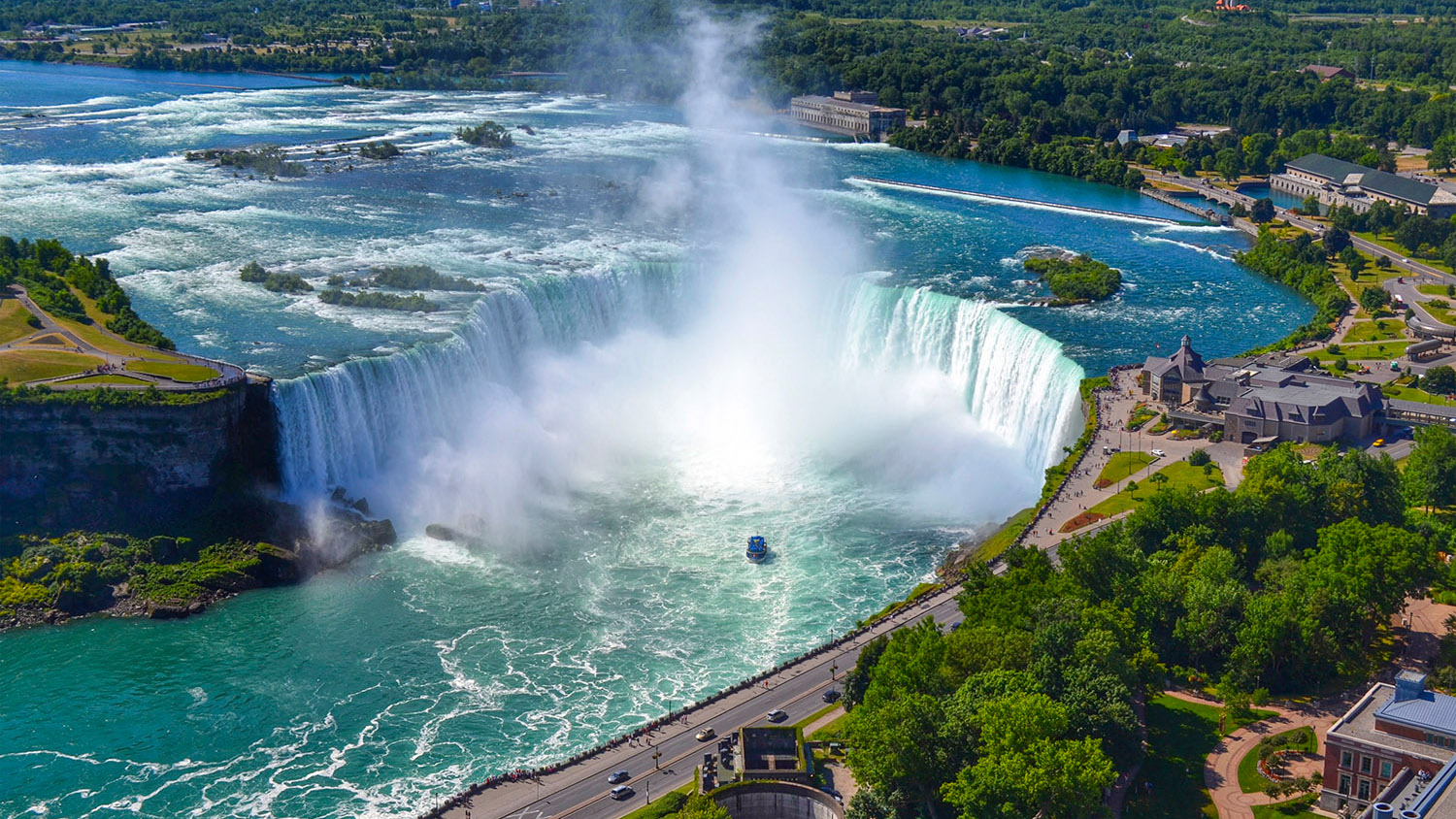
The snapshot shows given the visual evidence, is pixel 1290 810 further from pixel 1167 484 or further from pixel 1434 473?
pixel 1434 473

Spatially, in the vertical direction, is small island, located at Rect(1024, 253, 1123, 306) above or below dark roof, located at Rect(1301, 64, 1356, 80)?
below

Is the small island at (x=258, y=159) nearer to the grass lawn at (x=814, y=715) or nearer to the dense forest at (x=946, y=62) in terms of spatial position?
the dense forest at (x=946, y=62)

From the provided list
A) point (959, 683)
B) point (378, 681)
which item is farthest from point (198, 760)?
point (959, 683)

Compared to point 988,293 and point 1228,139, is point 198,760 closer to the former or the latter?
point 988,293

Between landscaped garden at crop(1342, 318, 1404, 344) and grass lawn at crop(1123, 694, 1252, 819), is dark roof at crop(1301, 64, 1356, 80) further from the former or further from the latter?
grass lawn at crop(1123, 694, 1252, 819)

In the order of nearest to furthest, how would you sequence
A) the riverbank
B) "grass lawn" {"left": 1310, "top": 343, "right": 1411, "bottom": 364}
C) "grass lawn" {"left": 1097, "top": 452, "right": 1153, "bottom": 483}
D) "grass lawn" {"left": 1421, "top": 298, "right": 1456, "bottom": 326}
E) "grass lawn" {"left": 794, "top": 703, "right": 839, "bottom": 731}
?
1. "grass lawn" {"left": 794, "top": 703, "right": 839, "bottom": 731}
2. the riverbank
3. "grass lawn" {"left": 1097, "top": 452, "right": 1153, "bottom": 483}
4. "grass lawn" {"left": 1310, "top": 343, "right": 1411, "bottom": 364}
5. "grass lawn" {"left": 1421, "top": 298, "right": 1456, "bottom": 326}

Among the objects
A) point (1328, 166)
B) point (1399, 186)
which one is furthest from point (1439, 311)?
point (1328, 166)

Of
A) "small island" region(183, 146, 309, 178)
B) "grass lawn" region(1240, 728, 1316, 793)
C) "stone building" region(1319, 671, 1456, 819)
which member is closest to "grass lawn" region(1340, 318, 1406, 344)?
"grass lawn" region(1240, 728, 1316, 793)
